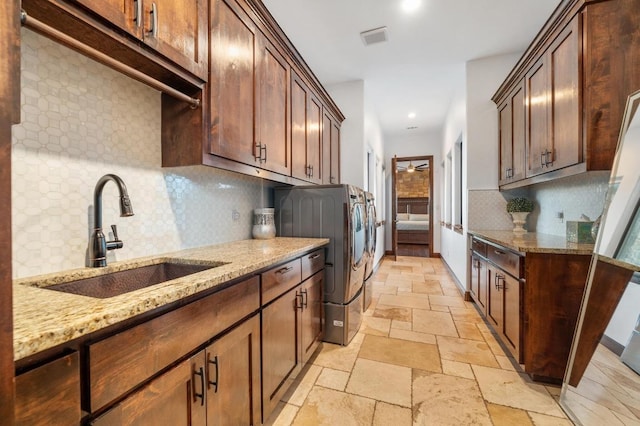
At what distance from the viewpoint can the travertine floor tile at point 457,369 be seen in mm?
1942

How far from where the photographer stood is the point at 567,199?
256cm

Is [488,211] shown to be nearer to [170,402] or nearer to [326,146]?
[326,146]

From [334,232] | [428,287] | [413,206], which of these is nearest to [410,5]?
[334,232]

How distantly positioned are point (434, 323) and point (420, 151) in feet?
16.3

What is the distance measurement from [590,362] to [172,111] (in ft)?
8.96

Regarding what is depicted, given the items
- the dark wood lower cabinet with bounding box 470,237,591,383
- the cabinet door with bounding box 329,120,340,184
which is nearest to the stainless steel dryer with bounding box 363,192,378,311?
the cabinet door with bounding box 329,120,340,184

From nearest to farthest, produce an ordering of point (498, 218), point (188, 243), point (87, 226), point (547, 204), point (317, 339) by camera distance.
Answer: point (87, 226), point (188, 243), point (317, 339), point (547, 204), point (498, 218)

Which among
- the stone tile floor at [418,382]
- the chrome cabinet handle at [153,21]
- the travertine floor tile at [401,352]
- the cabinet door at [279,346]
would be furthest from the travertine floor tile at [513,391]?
the chrome cabinet handle at [153,21]

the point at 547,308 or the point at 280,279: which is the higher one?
the point at 280,279

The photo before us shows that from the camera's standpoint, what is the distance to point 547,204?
9.59 ft

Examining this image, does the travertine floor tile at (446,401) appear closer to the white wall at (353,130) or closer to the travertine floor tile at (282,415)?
the travertine floor tile at (282,415)

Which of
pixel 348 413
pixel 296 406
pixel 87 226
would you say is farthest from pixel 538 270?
pixel 87 226

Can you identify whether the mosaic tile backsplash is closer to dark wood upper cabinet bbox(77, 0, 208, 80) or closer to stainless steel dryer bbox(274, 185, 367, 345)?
dark wood upper cabinet bbox(77, 0, 208, 80)

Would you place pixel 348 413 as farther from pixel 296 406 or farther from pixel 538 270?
pixel 538 270
